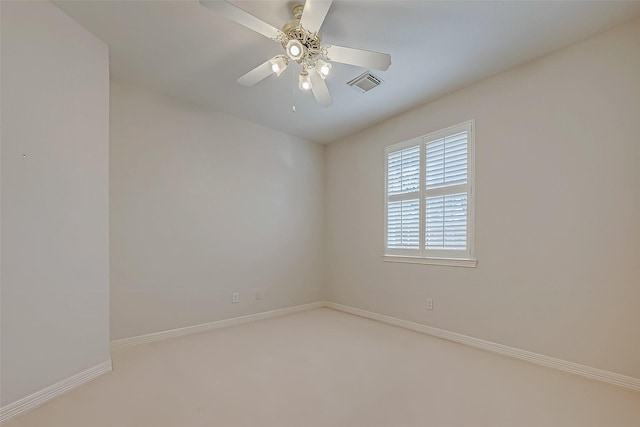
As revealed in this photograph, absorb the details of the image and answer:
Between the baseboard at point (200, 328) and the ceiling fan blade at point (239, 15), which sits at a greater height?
the ceiling fan blade at point (239, 15)

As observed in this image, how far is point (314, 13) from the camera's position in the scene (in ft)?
5.32

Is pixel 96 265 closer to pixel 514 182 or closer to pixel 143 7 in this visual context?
pixel 143 7

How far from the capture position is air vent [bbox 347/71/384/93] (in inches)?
105

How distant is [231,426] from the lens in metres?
1.62

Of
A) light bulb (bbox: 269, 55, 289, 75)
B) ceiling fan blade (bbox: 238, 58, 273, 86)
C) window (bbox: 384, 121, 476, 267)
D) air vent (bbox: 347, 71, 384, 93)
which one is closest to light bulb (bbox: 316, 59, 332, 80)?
light bulb (bbox: 269, 55, 289, 75)

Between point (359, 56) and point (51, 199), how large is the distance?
224 cm

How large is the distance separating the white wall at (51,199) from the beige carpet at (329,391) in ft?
1.07

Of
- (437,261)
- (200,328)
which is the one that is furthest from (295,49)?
(200,328)

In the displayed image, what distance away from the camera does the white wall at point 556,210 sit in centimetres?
206

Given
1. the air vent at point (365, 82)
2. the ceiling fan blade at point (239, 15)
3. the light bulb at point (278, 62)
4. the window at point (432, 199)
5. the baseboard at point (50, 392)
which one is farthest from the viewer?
the window at point (432, 199)

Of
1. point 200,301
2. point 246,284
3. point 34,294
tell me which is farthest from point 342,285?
point 34,294

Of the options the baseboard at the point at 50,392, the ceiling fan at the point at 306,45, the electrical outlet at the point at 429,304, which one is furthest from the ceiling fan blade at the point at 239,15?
the electrical outlet at the point at 429,304

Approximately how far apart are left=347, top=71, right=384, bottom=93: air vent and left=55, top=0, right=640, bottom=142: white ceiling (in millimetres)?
53

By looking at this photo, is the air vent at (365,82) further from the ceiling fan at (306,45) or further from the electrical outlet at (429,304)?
the electrical outlet at (429,304)
